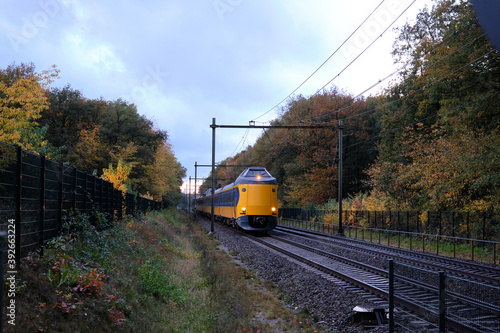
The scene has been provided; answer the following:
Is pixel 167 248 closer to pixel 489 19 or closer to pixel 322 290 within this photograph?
pixel 322 290

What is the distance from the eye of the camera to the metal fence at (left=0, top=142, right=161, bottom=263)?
6051mm

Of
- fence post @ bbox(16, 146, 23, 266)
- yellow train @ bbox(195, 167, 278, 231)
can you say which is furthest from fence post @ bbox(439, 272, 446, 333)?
yellow train @ bbox(195, 167, 278, 231)

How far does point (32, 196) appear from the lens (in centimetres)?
690

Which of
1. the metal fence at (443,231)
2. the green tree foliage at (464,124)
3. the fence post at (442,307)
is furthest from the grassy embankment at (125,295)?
the green tree foliage at (464,124)

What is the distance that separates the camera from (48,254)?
22.2ft

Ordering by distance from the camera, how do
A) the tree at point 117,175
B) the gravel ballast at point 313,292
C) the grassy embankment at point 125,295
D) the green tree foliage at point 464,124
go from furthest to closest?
the tree at point 117,175
the green tree foliage at point 464,124
the gravel ballast at point 313,292
the grassy embankment at point 125,295

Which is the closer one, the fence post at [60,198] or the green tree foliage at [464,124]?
the fence post at [60,198]

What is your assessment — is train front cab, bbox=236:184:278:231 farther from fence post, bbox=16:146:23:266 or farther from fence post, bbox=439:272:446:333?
fence post, bbox=439:272:446:333

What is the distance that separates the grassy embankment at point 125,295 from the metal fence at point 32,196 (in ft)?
1.10

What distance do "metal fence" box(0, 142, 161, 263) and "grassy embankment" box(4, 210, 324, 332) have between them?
1.10ft

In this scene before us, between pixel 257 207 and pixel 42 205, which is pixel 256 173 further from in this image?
pixel 42 205

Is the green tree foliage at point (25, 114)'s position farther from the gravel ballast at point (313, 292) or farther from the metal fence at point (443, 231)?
the metal fence at point (443, 231)

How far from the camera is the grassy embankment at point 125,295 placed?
5.14 metres

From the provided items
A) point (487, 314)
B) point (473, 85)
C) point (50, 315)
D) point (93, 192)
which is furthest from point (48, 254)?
point (473, 85)
